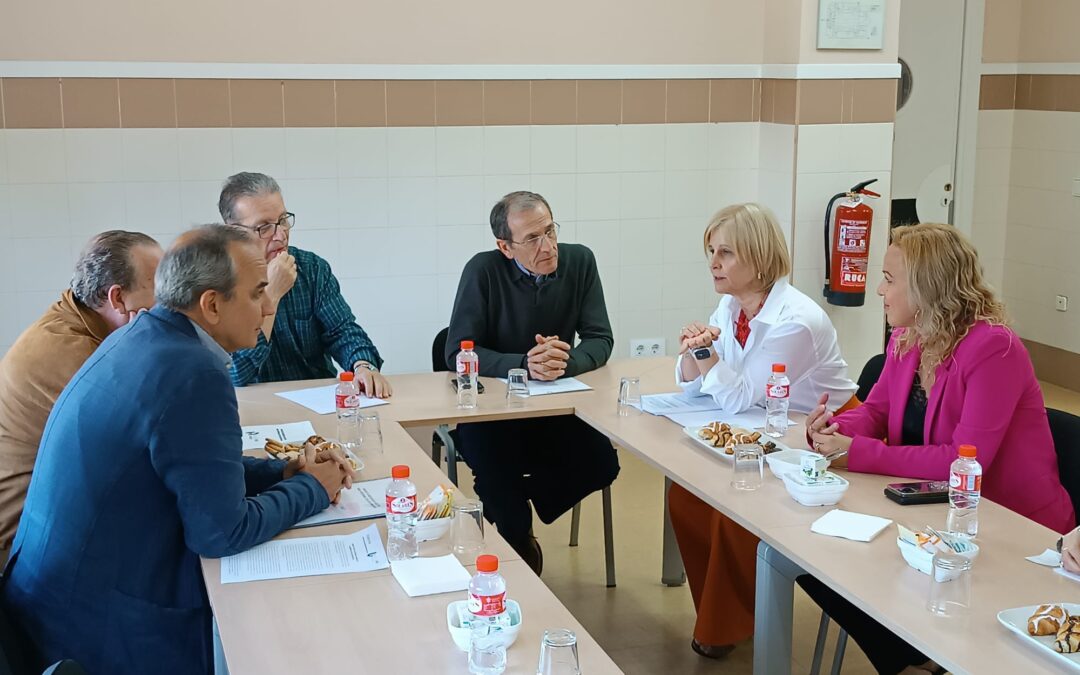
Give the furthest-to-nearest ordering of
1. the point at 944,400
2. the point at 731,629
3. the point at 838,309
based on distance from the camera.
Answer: the point at 838,309 → the point at 731,629 → the point at 944,400

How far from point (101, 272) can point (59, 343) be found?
0.74ft

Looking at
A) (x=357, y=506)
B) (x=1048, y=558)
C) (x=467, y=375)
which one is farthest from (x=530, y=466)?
(x=1048, y=558)

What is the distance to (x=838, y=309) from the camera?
594cm

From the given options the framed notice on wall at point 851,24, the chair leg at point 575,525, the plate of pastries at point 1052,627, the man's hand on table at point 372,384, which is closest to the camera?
the plate of pastries at point 1052,627

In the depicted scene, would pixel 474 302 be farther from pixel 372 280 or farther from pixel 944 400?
pixel 944 400

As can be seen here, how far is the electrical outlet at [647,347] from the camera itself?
590 cm

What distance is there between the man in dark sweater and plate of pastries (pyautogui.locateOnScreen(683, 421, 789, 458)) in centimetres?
82

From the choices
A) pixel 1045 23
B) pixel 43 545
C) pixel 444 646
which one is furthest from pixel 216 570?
pixel 1045 23

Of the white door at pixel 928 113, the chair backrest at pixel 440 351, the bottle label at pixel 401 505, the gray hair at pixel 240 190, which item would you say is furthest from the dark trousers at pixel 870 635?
the white door at pixel 928 113

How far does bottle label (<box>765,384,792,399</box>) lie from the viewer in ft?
11.0

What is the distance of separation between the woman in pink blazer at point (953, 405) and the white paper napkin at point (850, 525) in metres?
0.29

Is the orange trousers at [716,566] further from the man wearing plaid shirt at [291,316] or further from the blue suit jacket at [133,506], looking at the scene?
the blue suit jacket at [133,506]

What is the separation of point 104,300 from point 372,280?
2391mm

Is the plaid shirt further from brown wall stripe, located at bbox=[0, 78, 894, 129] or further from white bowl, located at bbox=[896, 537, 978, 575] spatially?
white bowl, located at bbox=[896, 537, 978, 575]
